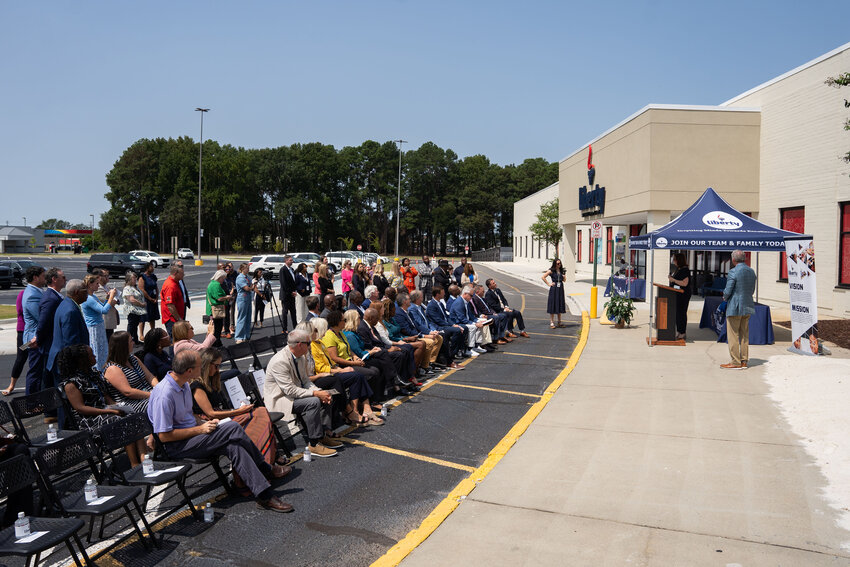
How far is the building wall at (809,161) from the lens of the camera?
17.9 meters

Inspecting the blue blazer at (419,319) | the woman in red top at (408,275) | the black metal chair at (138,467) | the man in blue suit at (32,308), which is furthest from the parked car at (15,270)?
the black metal chair at (138,467)

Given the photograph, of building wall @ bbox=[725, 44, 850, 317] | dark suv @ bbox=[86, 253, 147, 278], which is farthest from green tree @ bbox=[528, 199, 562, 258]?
building wall @ bbox=[725, 44, 850, 317]

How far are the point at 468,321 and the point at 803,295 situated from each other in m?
6.37

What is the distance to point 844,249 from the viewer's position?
700 inches

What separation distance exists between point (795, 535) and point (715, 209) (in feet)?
35.5

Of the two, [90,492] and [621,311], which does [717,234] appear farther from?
[90,492]

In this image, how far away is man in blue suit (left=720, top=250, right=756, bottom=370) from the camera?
1074cm

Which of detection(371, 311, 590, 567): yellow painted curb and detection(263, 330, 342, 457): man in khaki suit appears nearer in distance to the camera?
detection(371, 311, 590, 567): yellow painted curb

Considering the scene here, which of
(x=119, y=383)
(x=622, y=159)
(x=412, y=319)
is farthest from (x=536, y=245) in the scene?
(x=119, y=383)

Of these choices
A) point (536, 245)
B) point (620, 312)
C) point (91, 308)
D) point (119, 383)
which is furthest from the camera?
point (536, 245)

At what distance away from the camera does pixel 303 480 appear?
5.98 metres

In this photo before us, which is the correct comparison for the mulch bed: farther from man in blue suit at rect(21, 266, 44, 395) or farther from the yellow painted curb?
man in blue suit at rect(21, 266, 44, 395)

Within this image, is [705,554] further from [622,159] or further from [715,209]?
[622,159]

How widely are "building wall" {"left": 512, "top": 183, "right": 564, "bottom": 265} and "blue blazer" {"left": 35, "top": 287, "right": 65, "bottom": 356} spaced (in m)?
48.2
